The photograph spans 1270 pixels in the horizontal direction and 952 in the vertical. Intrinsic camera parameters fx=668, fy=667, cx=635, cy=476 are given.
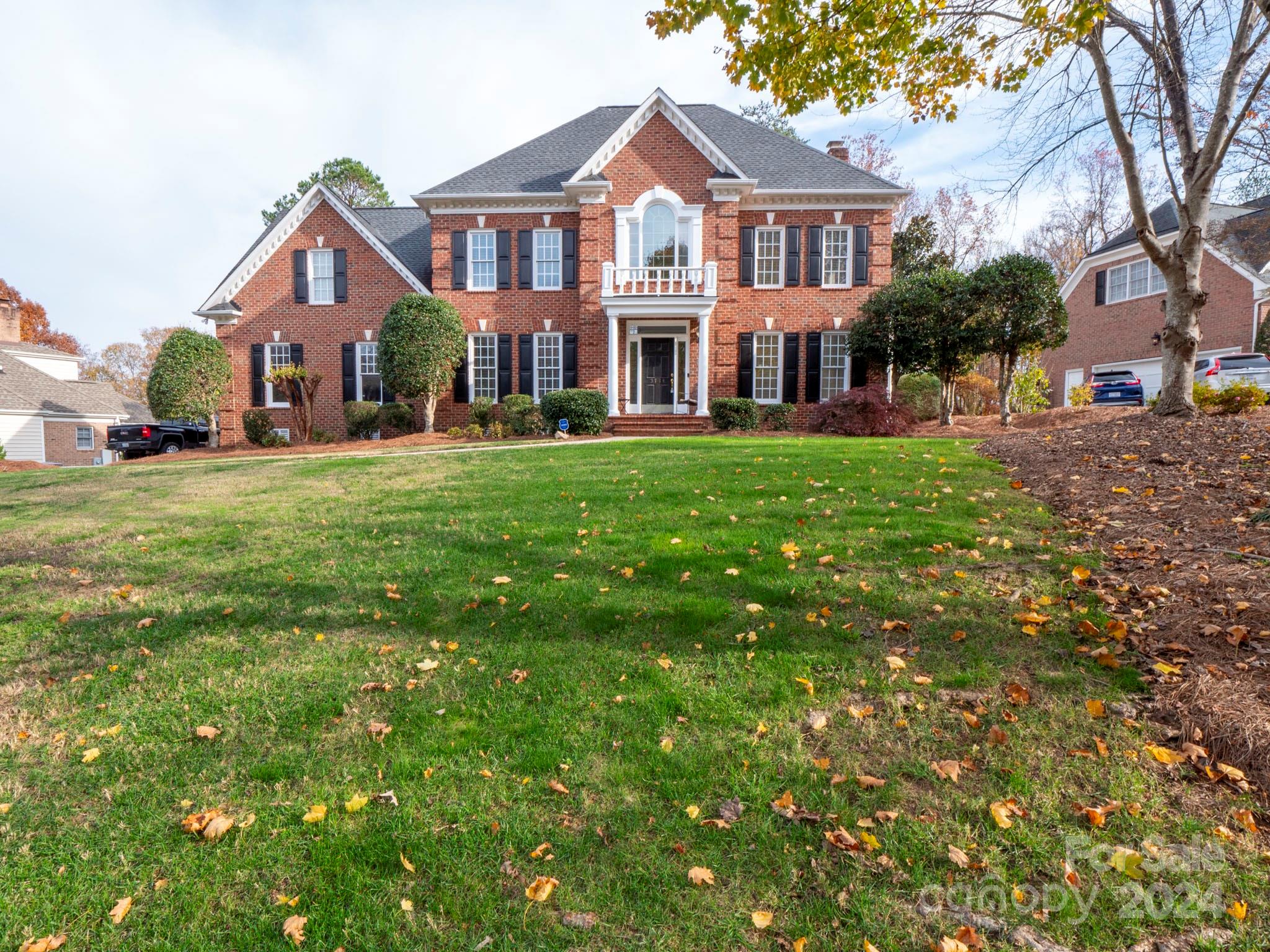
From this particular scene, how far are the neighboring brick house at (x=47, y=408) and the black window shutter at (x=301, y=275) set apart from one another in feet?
44.7

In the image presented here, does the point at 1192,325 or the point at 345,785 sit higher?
the point at 1192,325

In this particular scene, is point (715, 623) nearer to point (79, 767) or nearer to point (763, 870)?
point (763, 870)

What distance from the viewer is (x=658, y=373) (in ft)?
68.6

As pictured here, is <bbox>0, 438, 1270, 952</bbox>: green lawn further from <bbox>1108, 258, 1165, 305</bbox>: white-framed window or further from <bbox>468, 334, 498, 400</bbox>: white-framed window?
<bbox>1108, 258, 1165, 305</bbox>: white-framed window

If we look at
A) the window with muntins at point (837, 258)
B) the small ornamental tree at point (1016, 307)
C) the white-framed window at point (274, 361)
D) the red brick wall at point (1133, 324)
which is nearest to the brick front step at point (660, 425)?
the window with muntins at point (837, 258)

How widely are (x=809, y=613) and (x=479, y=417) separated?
17.0 meters

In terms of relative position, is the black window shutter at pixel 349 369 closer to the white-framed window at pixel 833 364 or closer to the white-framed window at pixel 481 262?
the white-framed window at pixel 481 262

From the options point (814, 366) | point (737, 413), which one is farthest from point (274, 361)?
point (814, 366)

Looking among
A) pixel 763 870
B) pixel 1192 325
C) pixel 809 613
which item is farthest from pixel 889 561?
pixel 1192 325

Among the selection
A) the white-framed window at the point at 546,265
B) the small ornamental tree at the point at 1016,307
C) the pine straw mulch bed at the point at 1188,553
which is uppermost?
the white-framed window at the point at 546,265

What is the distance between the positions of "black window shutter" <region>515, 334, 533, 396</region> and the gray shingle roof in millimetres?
4417

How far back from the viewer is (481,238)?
20.8 metres

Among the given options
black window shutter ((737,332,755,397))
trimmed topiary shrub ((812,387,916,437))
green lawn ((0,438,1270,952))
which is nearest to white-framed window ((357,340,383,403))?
black window shutter ((737,332,755,397))

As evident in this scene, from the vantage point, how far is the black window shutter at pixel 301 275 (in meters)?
21.4
